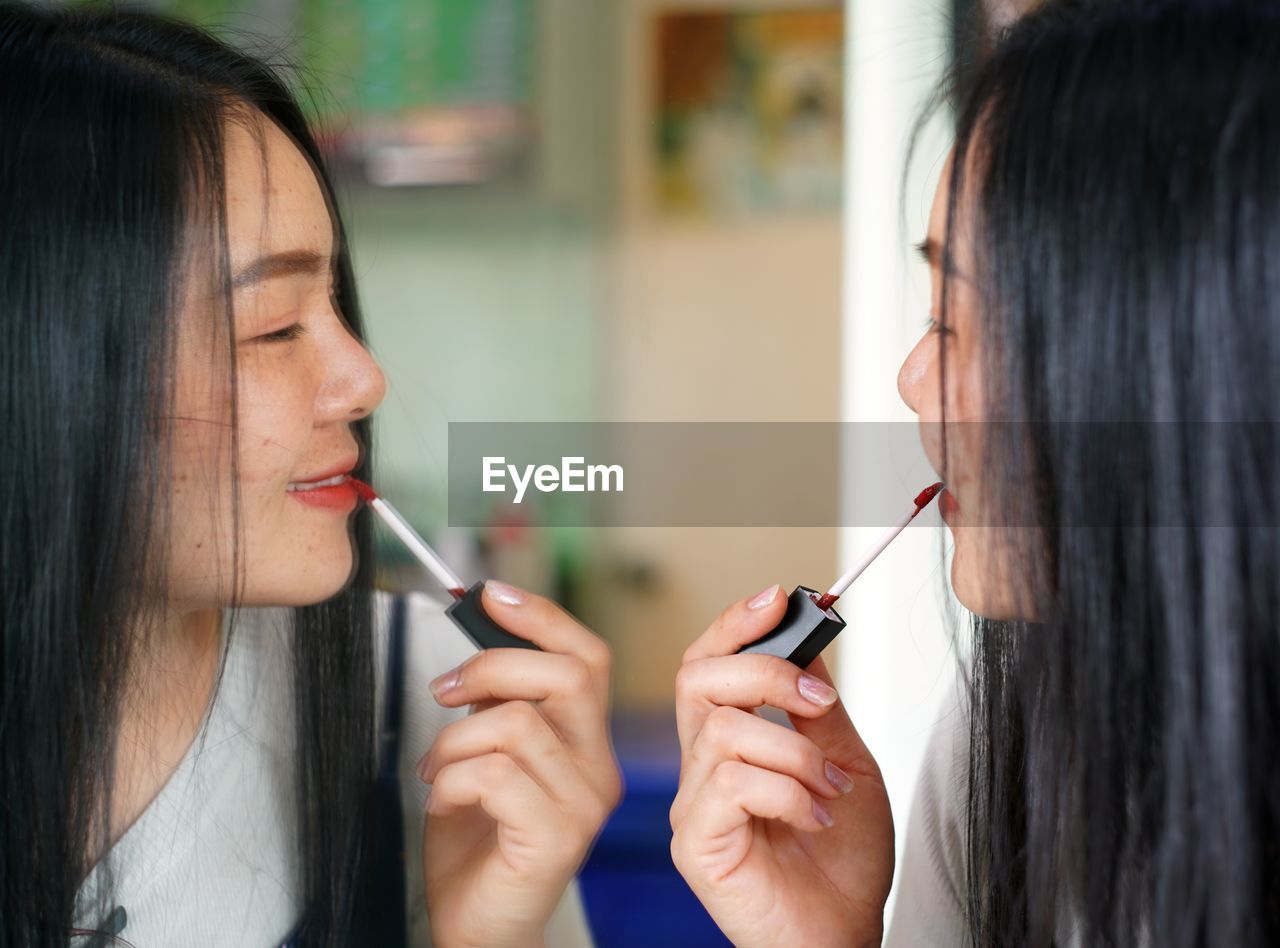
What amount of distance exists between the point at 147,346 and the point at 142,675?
0.18m

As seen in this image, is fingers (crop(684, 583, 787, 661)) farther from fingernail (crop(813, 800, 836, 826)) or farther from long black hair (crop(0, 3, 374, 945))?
long black hair (crop(0, 3, 374, 945))

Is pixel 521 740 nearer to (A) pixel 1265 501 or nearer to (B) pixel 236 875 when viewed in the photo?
(B) pixel 236 875

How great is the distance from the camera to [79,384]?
0.51 m

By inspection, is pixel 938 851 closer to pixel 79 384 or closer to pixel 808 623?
pixel 808 623

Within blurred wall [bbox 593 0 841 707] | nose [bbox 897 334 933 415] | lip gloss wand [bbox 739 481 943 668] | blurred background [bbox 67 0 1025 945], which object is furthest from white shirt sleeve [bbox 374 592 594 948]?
blurred wall [bbox 593 0 841 707]

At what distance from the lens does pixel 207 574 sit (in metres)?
0.57

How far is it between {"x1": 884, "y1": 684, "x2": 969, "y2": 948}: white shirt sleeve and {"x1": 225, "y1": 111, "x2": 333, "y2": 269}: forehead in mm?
442

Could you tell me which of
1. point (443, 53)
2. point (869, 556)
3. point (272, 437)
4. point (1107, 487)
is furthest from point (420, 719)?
point (443, 53)

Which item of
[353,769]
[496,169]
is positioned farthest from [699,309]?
[353,769]

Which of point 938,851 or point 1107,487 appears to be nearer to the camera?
point 1107,487

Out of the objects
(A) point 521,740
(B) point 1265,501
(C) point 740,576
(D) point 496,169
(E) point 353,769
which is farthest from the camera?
(C) point 740,576

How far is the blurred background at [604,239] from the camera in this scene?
1.57 meters

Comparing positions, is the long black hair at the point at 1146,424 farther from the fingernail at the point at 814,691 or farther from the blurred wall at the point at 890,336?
the blurred wall at the point at 890,336

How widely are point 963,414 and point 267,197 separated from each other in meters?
0.35
